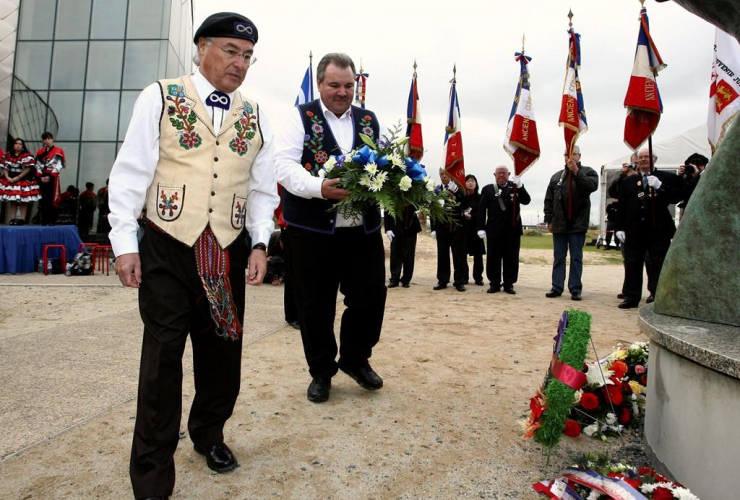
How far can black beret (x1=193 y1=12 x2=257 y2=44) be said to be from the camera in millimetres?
2240

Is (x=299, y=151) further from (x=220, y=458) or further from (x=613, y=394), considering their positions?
(x=613, y=394)

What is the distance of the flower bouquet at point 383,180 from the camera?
114 inches

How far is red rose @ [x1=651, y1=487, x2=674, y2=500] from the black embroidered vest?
6.69ft

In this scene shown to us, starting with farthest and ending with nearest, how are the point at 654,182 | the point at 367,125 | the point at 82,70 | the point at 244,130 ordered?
the point at 82,70 → the point at 654,182 → the point at 367,125 → the point at 244,130

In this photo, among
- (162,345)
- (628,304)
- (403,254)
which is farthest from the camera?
(403,254)

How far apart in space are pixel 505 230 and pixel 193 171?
780cm

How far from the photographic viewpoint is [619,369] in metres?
3.33

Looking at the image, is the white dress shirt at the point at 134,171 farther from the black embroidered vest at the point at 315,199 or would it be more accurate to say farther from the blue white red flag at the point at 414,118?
the blue white red flag at the point at 414,118

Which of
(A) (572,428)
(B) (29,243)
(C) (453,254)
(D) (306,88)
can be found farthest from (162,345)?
(B) (29,243)

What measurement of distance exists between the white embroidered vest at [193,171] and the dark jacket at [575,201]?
7.32 metres

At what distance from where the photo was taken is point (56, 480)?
226 cm

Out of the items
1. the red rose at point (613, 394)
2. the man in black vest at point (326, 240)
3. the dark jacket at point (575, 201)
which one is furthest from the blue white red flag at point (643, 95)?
the man in black vest at point (326, 240)

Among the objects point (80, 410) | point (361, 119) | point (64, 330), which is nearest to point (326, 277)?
point (361, 119)

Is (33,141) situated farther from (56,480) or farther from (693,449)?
(693,449)
